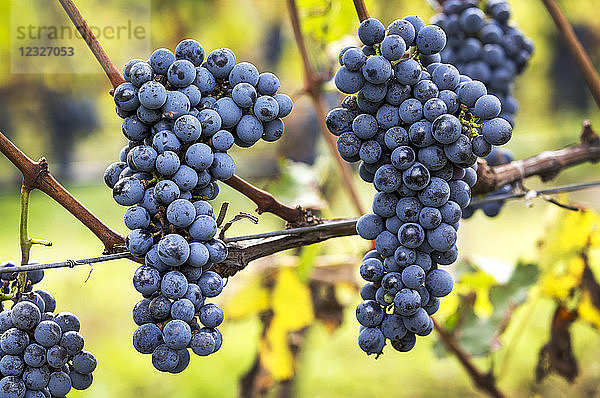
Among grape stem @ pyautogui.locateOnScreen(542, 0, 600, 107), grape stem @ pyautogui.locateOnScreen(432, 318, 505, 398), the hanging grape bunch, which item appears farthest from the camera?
grape stem @ pyautogui.locateOnScreen(432, 318, 505, 398)

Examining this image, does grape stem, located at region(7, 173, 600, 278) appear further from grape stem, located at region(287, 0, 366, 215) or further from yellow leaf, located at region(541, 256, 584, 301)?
yellow leaf, located at region(541, 256, 584, 301)

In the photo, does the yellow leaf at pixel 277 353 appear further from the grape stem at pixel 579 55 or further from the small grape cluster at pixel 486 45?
the grape stem at pixel 579 55

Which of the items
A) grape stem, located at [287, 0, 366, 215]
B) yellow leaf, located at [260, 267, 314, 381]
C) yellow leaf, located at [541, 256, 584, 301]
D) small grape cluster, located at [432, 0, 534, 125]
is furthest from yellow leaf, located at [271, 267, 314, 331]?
small grape cluster, located at [432, 0, 534, 125]

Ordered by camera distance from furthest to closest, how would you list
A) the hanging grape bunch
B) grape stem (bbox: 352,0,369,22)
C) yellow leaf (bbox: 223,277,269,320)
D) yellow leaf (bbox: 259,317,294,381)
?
yellow leaf (bbox: 223,277,269,320)
yellow leaf (bbox: 259,317,294,381)
grape stem (bbox: 352,0,369,22)
the hanging grape bunch

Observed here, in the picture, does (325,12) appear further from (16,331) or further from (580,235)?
(16,331)

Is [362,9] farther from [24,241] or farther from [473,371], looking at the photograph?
[473,371]

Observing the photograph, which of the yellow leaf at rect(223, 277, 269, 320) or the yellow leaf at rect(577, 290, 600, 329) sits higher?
the yellow leaf at rect(577, 290, 600, 329)

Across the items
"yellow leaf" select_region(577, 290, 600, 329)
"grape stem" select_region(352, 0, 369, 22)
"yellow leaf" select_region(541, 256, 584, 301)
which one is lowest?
"yellow leaf" select_region(577, 290, 600, 329)
